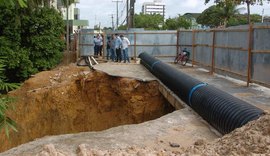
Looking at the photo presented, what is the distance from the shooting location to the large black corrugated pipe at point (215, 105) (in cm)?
659

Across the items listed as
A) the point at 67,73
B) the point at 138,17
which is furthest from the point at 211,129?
the point at 138,17

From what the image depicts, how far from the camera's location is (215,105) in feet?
25.0

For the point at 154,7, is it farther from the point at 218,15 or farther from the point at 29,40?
the point at 29,40

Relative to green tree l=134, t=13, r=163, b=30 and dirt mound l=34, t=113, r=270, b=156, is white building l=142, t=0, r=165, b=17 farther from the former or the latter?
dirt mound l=34, t=113, r=270, b=156

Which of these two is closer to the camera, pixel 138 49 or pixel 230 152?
pixel 230 152

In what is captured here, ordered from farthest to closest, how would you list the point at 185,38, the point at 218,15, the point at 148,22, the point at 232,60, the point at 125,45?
1. the point at 148,22
2. the point at 218,15
3. the point at 125,45
4. the point at 185,38
5. the point at 232,60

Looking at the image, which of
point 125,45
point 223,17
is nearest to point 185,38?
point 125,45

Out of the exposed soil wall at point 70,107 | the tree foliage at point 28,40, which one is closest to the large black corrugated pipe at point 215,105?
the exposed soil wall at point 70,107

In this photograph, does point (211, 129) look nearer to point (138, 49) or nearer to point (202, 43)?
point (202, 43)

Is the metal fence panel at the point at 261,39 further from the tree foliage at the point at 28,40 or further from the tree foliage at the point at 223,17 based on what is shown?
the tree foliage at the point at 223,17

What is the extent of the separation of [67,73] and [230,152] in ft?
54.7

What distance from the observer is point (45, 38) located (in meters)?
22.6

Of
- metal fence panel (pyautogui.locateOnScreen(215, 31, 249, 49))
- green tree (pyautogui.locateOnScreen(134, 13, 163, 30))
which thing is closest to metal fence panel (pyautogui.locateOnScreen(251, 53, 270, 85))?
metal fence panel (pyautogui.locateOnScreen(215, 31, 249, 49))

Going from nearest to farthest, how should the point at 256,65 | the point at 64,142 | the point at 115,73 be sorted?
the point at 64,142 < the point at 256,65 < the point at 115,73
